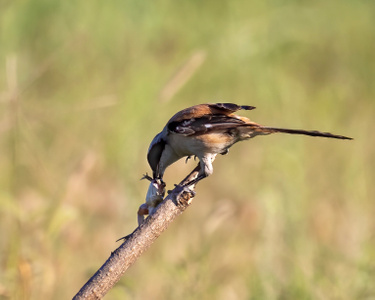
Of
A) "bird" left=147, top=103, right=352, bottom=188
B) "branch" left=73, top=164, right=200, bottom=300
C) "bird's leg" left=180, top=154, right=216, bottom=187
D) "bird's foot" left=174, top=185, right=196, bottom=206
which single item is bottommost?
"branch" left=73, top=164, right=200, bottom=300

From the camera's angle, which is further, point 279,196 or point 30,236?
point 279,196

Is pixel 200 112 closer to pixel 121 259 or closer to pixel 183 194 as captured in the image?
pixel 183 194

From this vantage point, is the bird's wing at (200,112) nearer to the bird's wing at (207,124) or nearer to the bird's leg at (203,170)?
the bird's wing at (207,124)

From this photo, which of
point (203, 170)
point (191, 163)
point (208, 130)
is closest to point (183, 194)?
point (203, 170)

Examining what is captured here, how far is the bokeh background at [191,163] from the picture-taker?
3.59 m

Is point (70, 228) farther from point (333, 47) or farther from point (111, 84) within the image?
point (333, 47)

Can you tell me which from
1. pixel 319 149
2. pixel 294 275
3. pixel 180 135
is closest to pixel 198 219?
pixel 294 275

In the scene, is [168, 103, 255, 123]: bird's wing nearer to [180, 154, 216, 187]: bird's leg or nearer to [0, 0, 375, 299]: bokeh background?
[180, 154, 216, 187]: bird's leg

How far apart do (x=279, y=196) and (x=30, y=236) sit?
1.57 meters

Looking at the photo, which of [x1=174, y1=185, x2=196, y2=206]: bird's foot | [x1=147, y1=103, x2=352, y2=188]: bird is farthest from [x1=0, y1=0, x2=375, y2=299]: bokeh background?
[x1=174, y1=185, x2=196, y2=206]: bird's foot

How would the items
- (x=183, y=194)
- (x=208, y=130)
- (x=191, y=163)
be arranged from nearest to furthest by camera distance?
(x=183, y=194) → (x=208, y=130) → (x=191, y=163)

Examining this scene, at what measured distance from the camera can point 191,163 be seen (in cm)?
510

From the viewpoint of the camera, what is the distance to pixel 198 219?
5098mm

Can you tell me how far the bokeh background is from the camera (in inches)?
141
